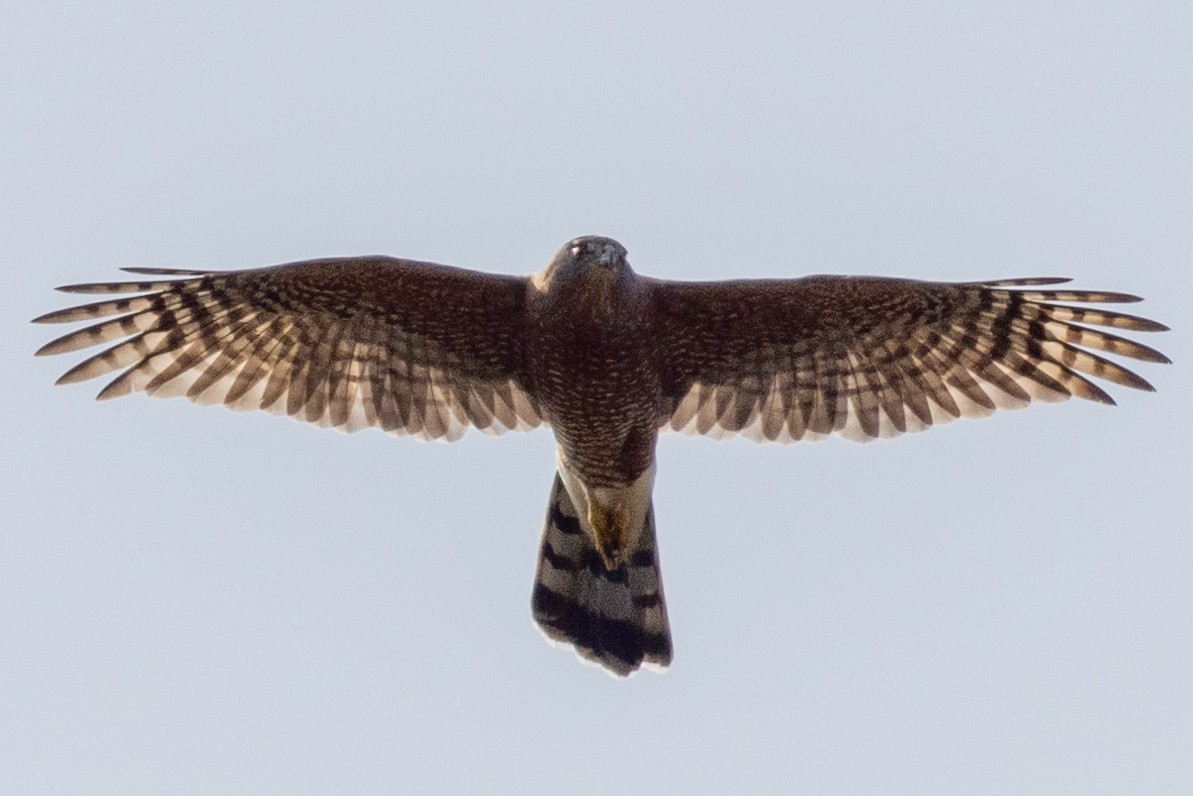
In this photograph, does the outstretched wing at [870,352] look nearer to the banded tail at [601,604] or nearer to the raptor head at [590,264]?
the raptor head at [590,264]

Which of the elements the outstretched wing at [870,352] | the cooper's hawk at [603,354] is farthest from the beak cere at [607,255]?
the outstretched wing at [870,352]

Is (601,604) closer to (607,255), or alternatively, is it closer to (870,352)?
(870,352)

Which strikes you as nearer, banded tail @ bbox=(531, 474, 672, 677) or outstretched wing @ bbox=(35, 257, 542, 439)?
outstretched wing @ bbox=(35, 257, 542, 439)

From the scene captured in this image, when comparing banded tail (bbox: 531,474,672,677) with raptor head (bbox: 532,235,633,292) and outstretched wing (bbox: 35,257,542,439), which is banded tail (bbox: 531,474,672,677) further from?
raptor head (bbox: 532,235,633,292)

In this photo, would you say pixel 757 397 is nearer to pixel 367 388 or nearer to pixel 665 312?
pixel 665 312

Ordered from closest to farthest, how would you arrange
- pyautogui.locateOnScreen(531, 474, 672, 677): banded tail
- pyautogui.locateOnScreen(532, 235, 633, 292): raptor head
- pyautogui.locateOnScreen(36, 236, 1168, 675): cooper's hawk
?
pyautogui.locateOnScreen(532, 235, 633, 292): raptor head, pyautogui.locateOnScreen(36, 236, 1168, 675): cooper's hawk, pyautogui.locateOnScreen(531, 474, 672, 677): banded tail

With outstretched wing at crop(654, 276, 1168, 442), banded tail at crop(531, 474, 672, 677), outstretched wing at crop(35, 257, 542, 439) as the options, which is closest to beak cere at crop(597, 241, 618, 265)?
outstretched wing at crop(654, 276, 1168, 442)
